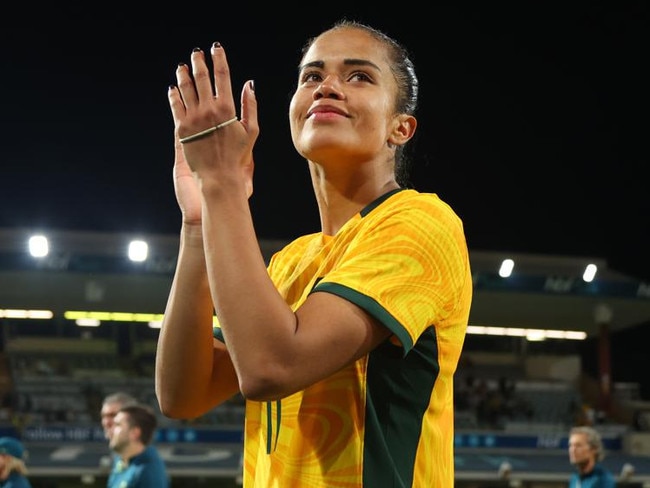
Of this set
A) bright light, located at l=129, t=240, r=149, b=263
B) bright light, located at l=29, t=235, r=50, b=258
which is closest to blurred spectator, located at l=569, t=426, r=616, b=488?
bright light, located at l=129, t=240, r=149, b=263

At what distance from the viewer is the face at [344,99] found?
1.82 meters

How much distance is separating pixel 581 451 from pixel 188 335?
24.1ft

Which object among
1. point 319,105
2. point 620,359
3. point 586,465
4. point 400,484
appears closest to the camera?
point 400,484

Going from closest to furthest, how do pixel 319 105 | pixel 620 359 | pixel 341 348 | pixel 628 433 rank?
1. pixel 341 348
2. pixel 319 105
3. pixel 628 433
4. pixel 620 359

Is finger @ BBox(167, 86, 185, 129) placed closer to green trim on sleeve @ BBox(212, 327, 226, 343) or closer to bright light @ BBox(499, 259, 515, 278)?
green trim on sleeve @ BBox(212, 327, 226, 343)

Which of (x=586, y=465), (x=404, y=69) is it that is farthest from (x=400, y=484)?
(x=586, y=465)

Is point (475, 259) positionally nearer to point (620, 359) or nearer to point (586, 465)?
point (620, 359)

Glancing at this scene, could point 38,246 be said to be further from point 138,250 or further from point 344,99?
point 344,99

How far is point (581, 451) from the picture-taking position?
8469 mm

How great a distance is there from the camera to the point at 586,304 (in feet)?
83.6

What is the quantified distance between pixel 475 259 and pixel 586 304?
3.86 metres

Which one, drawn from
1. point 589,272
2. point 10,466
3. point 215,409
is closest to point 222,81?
point 10,466

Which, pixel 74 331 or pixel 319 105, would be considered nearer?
pixel 319 105

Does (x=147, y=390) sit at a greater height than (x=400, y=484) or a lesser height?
greater
